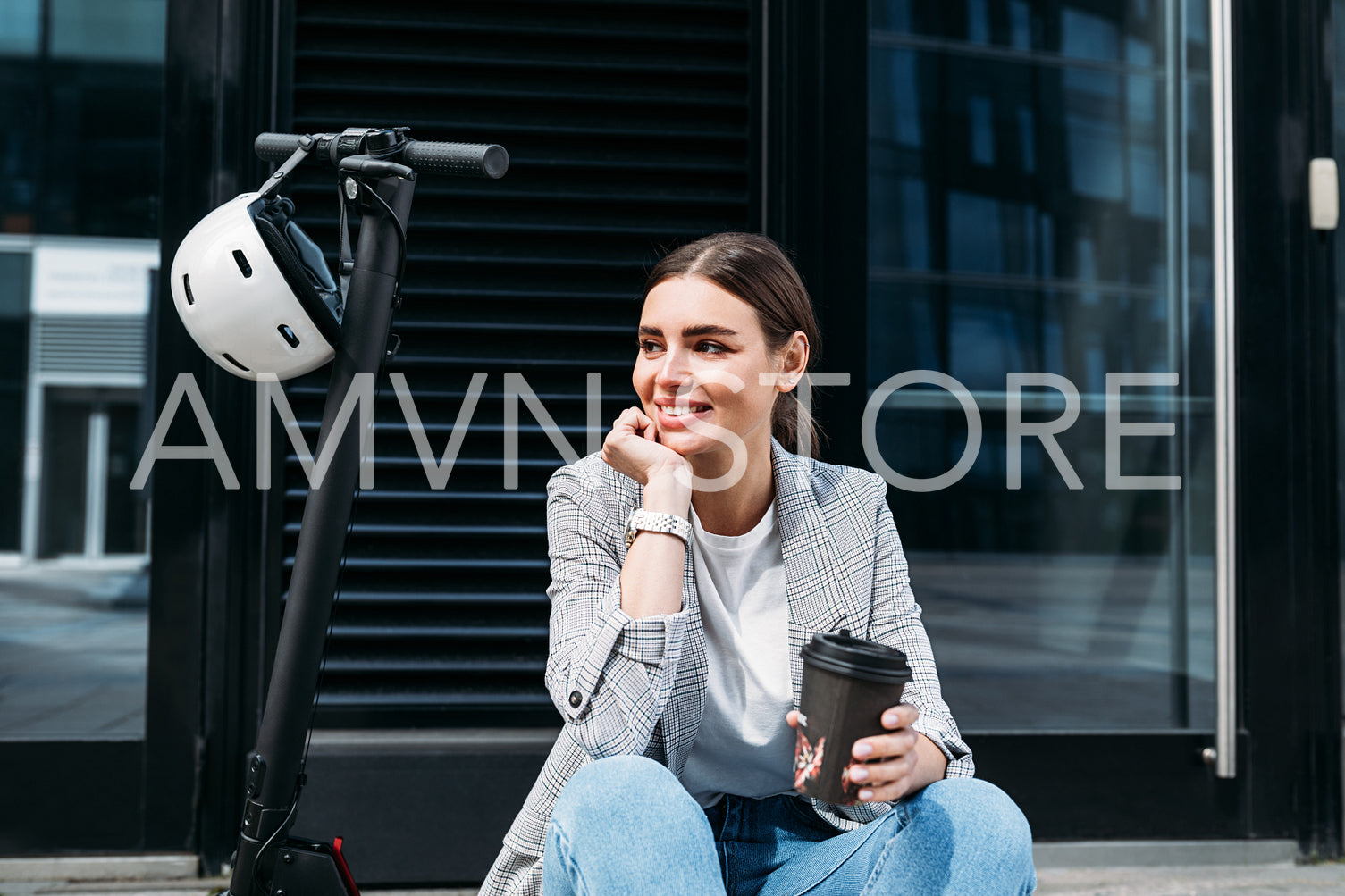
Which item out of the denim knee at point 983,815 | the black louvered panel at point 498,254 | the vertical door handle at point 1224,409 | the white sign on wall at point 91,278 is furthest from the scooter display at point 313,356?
the vertical door handle at point 1224,409

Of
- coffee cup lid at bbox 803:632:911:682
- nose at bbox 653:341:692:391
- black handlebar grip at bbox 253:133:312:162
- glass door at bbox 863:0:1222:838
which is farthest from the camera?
glass door at bbox 863:0:1222:838

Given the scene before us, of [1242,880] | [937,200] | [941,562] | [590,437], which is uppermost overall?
[937,200]

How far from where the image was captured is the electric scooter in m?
1.33

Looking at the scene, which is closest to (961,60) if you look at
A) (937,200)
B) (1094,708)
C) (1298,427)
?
(937,200)

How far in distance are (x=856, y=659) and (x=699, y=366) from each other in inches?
24.9

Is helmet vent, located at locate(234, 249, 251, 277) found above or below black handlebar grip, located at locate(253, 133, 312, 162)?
below

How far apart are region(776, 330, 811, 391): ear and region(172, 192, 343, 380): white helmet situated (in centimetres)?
75

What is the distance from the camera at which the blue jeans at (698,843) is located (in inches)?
46.1

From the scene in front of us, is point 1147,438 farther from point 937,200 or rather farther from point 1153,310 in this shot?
point 937,200

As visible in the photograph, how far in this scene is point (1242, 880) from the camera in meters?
2.47

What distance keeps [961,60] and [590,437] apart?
1502mm

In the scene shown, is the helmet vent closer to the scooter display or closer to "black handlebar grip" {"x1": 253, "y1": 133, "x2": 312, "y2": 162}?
the scooter display

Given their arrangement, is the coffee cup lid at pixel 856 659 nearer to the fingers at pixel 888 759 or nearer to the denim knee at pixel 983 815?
the fingers at pixel 888 759

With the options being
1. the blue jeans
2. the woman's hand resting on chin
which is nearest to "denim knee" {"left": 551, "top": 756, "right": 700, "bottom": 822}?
the blue jeans
